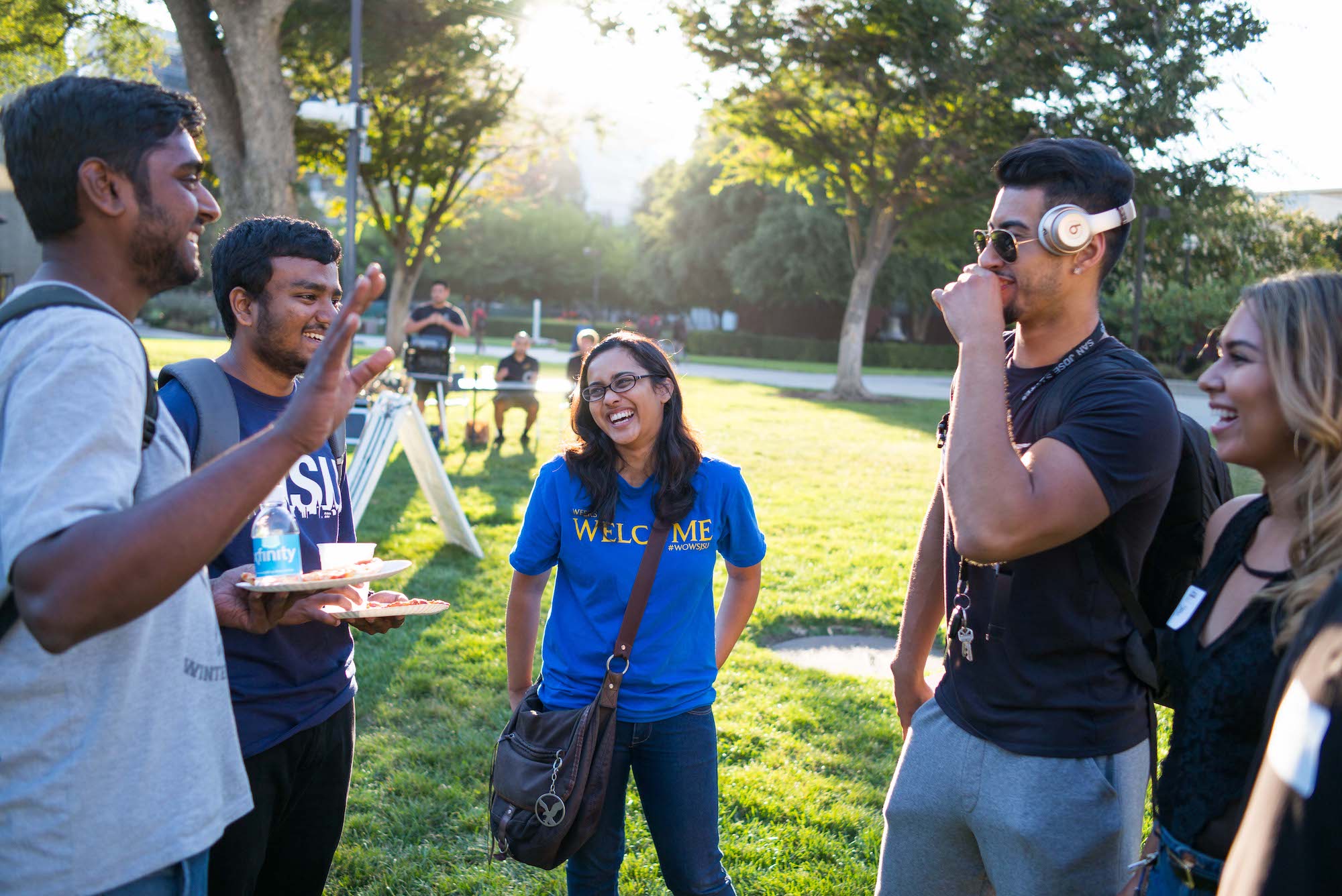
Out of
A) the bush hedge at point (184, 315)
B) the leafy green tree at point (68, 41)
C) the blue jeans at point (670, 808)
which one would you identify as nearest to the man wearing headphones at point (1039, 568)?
the blue jeans at point (670, 808)

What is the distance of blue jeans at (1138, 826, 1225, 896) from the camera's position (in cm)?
174

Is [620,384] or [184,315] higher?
[620,384]

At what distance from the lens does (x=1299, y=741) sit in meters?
0.99

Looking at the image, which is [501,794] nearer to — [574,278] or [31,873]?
[31,873]

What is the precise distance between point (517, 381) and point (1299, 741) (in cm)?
1377

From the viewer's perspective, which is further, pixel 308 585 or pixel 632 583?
pixel 632 583

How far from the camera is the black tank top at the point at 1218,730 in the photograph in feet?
5.60

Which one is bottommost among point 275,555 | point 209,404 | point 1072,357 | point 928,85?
point 275,555

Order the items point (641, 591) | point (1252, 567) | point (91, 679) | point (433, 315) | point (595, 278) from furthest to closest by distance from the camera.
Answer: point (595, 278) < point (433, 315) < point (641, 591) < point (1252, 567) < point (91, 679)

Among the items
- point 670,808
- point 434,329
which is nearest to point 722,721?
point 670,808

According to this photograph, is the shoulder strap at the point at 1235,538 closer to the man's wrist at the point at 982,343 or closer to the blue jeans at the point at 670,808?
the man's wrist at the point at 982,343

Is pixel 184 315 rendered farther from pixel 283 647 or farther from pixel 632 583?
pixel 632 583

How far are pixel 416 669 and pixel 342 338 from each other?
468cm

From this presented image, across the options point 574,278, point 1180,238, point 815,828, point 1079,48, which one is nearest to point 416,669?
point 815,828
